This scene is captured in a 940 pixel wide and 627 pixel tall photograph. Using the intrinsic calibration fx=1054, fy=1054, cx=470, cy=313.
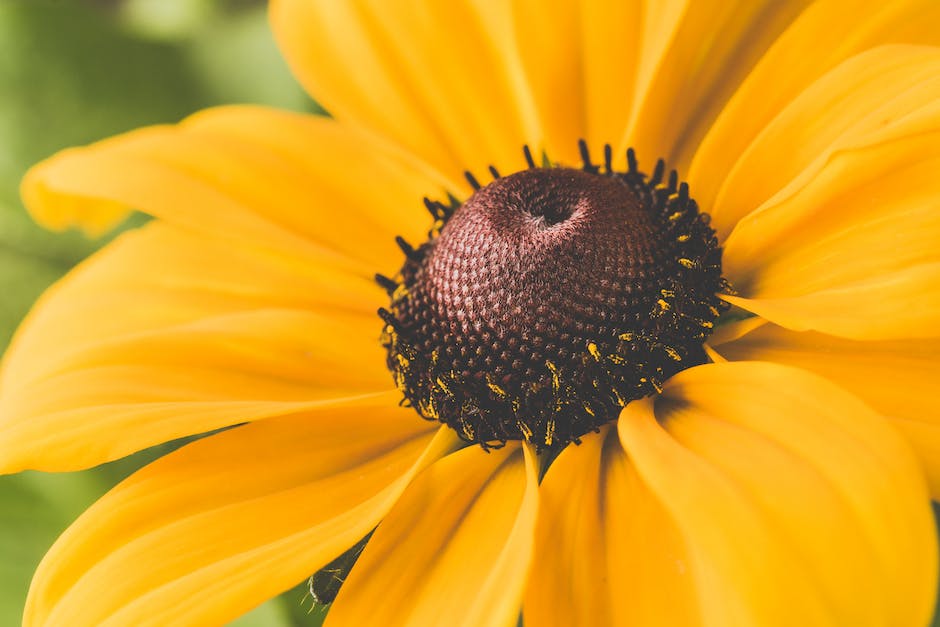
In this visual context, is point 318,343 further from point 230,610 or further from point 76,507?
point 76,507

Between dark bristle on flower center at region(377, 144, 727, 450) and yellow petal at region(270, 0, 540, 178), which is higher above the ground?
yellow petal at region(270, 0, 540, 178)

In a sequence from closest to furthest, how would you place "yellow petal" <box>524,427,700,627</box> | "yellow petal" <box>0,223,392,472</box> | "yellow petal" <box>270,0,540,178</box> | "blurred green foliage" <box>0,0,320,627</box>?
"yellow petal" <box>524,427,700,627</box>
"yellow petal" <box>0,223,392,472</box>
"yellow petal" <box>270,0,540,178</box>
"blurred green foliage" <box>0,0,320,627</box>

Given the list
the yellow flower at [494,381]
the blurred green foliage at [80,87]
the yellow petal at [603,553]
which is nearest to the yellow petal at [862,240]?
the yellow flower at [494,381]

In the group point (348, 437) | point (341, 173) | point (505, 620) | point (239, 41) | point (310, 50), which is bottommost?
point (505, 620)

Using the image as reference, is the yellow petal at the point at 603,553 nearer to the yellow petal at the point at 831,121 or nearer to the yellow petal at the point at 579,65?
the yellow petal at the point at 831,121

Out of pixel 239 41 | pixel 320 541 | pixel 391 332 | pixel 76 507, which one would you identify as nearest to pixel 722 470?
pixel 320 541

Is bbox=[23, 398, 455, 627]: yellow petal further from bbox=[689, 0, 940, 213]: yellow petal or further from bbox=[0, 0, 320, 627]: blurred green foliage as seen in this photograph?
bbox=[0, 0, 320, 627]: blurred green foliage

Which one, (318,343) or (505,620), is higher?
(318,343)

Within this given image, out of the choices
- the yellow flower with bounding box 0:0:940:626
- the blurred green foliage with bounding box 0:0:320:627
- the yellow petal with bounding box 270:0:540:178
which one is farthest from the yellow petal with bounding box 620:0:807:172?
the blurred green foliage with bounding box 0:0:320:627
